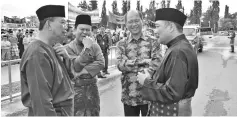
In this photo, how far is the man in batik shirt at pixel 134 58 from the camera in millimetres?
3373

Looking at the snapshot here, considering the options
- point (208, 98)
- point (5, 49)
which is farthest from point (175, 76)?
point (5, 49)

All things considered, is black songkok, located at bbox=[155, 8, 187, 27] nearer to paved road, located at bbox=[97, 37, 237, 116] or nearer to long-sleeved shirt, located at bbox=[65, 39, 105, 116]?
long-sleeved shirt, located at bbox=[65, 39, 105, 116]

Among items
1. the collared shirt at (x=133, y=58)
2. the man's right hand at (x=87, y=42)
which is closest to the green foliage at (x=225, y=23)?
the collared shirt at (x=133, y=58)

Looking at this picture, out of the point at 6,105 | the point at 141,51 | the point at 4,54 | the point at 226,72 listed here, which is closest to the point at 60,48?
the point at 141,51

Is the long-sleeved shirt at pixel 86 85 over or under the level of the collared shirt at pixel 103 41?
under

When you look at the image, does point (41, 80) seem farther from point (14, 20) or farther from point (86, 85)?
point (14, 20)

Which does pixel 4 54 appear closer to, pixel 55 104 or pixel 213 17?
pixel 55 104

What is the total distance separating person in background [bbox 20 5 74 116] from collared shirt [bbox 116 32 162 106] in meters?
1.26

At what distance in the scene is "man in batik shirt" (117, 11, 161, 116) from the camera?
3373 mm

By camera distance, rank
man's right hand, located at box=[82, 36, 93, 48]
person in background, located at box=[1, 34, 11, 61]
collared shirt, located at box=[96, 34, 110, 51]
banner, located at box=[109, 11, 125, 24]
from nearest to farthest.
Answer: man's right hand, located at box=[82, 36, 93, 48]
collared shirt, located at box=[96, 34, 110, 51]
person in background, located at box=[1, 34, 11, 61]
banner, located at box=[109, 11, 125, 24]

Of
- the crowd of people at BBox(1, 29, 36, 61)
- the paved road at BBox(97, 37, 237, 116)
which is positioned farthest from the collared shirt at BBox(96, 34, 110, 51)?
the crowd of people at BBox(1, 29, 36, 61)

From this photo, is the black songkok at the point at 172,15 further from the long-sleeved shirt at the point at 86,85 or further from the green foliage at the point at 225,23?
the green foliage at the point at 225,23

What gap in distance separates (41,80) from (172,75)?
99 centimetres

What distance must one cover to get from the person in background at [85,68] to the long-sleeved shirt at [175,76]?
129cm
